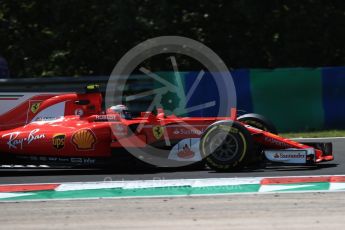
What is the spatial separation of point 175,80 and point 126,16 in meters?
3.69

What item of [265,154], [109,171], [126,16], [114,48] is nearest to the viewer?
[265,154]

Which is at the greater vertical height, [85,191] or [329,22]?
[329,22]

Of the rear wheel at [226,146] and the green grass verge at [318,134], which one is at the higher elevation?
the rear wheel at [226,146]

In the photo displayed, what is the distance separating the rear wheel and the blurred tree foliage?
9.69 metres

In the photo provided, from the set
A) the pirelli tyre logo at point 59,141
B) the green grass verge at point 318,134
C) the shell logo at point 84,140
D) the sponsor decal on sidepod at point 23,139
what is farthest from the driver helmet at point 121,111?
the green grass verge at point 318,134

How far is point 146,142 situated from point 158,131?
0.72 ft

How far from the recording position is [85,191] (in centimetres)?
766

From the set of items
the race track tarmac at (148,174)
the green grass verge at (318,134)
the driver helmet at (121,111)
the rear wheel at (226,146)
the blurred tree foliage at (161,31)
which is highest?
the blurred tree foliage at (161,31)

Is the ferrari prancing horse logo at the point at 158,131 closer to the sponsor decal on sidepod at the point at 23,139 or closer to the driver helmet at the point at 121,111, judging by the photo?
the driver helmet at the point at 121,111

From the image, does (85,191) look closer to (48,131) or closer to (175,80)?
(48,131)

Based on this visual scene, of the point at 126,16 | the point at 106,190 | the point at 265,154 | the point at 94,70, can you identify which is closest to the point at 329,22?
the point at 126,16

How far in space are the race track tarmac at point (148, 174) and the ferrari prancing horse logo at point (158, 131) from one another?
0.50 metres

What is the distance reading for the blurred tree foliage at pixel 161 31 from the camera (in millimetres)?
18312

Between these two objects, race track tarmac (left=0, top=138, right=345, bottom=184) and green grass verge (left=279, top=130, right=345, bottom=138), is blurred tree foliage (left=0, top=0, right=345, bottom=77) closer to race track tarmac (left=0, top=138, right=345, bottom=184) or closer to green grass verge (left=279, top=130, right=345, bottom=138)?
green grass verge (left=279, top=130, right=345, bottom=138)
